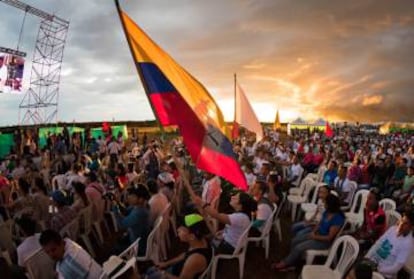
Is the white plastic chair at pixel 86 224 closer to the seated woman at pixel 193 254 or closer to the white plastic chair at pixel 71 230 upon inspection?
the white plastic chair at pixel 71 230

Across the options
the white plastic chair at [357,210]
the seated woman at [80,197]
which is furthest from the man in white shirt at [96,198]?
the white plastic chair at [357,210]

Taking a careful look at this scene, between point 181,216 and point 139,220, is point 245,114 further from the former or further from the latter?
point 139,220

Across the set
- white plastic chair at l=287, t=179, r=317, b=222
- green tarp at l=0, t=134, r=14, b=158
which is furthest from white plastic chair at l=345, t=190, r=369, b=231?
green tarp at l=0, t=134, r=14, b=158

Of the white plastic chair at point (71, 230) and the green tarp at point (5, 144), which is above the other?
the green tarp at point (5, 144)

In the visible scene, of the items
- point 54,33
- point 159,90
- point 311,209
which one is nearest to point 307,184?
point 311,209

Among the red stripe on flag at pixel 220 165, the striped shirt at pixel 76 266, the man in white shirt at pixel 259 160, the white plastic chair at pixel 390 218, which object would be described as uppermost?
the red stripe on flag at pixel 220 165

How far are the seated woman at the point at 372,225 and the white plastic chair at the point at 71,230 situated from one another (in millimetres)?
4476

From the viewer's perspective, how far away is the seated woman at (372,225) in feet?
18.8

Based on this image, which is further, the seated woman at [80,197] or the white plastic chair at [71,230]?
the seated woman at [80,197]

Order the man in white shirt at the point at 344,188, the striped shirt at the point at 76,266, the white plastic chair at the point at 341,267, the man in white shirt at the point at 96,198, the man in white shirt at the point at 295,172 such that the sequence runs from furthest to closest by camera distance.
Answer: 1. the man in white shirt at the point at 295,172
2. the man in white shirt at the point at 344,188
3. the man in white shirt at the point at 96,198
4. the white plastic chair at the point at 341,267
5. the striped shirt at the point at 76,266

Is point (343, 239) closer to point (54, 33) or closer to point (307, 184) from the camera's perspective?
point (307, 184)

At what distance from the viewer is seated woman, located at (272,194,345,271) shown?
528cm

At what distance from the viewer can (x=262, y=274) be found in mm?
5984

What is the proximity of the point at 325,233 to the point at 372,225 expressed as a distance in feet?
3.20
